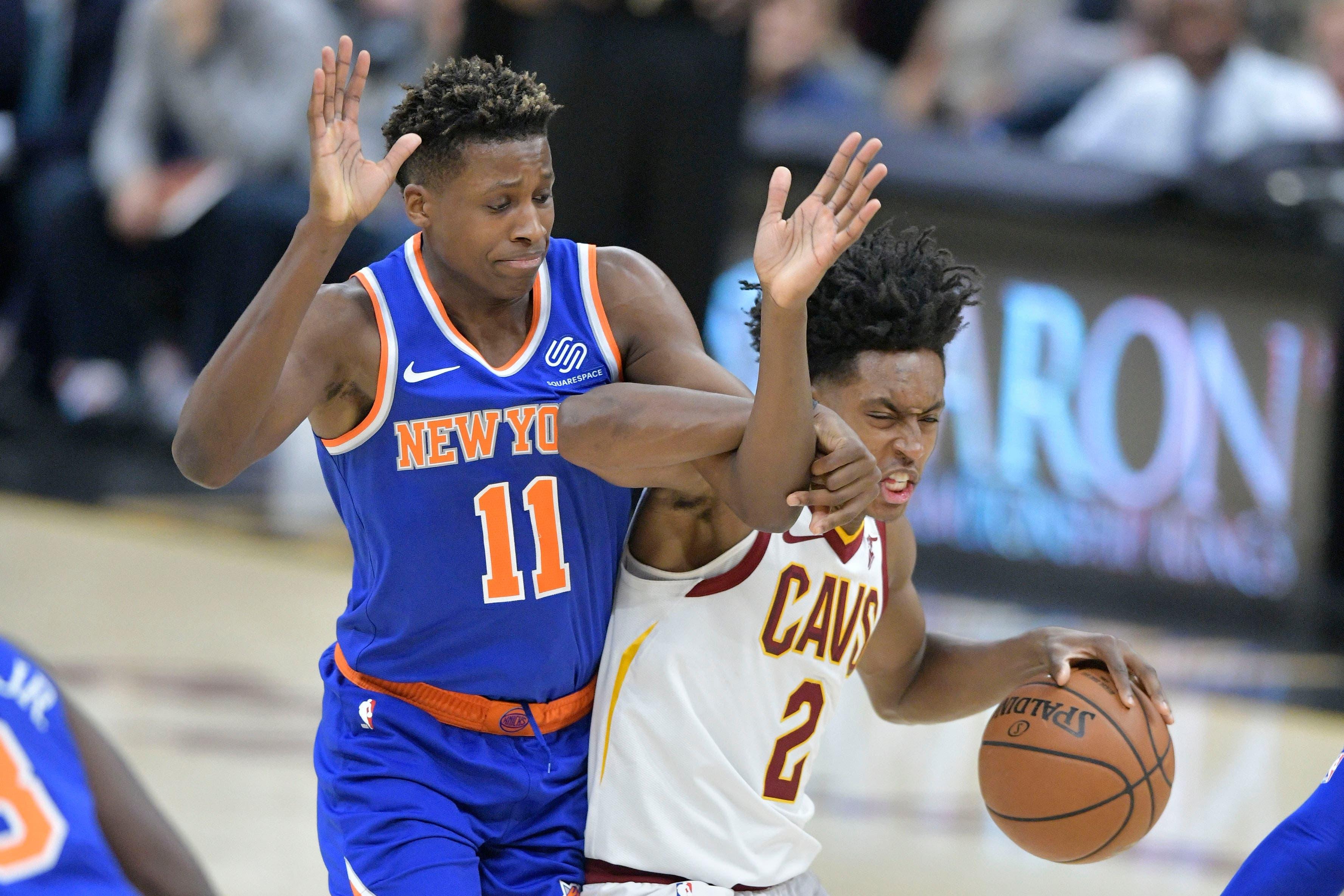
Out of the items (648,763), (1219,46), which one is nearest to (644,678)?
(648,763)

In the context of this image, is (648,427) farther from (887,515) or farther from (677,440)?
(887,515)

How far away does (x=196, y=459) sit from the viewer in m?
2.87

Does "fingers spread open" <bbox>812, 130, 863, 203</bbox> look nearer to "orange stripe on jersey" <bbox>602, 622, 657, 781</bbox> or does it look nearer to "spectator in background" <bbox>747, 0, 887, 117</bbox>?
"orange stripe on jersey" <bbox>602, 622, 657, 781</bbox>

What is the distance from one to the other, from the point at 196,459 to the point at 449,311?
1.73 feet

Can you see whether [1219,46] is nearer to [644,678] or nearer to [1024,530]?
[1024,530]

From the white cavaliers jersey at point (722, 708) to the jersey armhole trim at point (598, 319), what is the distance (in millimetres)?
371

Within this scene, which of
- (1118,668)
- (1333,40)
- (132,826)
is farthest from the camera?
(1333,40)

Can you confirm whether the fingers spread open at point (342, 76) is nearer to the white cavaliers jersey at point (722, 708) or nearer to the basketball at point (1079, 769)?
the white cavaliers jersey at point (722, 708)

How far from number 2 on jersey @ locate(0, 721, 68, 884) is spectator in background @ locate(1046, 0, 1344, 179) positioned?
7.93 metres

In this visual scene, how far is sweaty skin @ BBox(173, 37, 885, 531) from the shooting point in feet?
9.21

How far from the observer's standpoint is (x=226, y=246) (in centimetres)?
1094

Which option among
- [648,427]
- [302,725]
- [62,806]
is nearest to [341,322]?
[648,427]

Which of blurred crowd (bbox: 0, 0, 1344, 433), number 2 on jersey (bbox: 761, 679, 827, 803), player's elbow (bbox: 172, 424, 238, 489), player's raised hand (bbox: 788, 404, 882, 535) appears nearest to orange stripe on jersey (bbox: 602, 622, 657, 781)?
number 2 on jersey (bbox: 761, 679, 827, 803)

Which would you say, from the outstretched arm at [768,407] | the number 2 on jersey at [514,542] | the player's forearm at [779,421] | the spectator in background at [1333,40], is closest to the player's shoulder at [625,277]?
the outstretched arm at [768,407]
